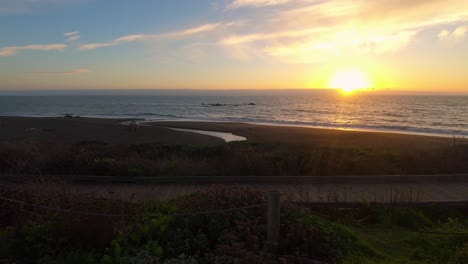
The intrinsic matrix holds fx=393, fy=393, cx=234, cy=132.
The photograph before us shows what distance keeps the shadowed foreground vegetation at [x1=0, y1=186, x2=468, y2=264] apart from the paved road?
9.50 feet

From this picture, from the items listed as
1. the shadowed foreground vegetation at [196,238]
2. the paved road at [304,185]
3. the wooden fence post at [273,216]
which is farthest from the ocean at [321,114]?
the wooden fence post at [273,216]

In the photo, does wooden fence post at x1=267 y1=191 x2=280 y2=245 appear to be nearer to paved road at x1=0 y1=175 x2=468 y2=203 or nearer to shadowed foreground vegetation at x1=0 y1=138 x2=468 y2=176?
paved road at x1=0 y1=175 x2=468 y2=203

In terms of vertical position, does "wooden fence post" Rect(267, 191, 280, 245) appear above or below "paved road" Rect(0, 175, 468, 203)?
above

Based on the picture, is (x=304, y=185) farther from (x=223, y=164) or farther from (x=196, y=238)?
(x=196, y=238)

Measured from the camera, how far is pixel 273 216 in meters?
5.00

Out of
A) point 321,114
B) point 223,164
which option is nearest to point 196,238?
point 223,164

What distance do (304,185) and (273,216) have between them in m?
5.41

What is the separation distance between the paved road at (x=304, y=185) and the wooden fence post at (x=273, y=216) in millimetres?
4031

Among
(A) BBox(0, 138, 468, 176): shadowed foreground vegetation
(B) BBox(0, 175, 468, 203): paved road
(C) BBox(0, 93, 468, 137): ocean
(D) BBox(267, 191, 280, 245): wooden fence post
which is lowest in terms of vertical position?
(C) BBox(0, 93, 468, 137): ocean

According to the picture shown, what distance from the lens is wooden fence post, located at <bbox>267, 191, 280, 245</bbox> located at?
493cm

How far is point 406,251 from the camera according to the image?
5781 mm

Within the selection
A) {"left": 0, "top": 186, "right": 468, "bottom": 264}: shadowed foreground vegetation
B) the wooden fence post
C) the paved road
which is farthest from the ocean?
the wooden fence post

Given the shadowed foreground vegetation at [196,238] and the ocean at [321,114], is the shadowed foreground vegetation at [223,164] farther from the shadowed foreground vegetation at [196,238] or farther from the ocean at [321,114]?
the ocean at [321,114]

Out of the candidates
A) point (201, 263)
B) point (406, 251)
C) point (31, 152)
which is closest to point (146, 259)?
point (201, 263)
